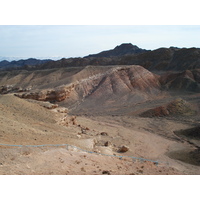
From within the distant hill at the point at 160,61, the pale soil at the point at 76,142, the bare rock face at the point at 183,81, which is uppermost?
the distant hill at the point at 160,61

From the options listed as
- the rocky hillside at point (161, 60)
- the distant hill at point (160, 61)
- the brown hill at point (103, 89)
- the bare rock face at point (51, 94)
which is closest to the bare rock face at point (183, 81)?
the brown hill at point (103, 89)

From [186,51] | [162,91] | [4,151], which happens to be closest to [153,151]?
[4,151]

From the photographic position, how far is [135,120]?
22859 millimetres

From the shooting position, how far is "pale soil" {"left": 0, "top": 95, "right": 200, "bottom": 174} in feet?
20.9

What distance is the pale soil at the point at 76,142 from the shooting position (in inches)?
251

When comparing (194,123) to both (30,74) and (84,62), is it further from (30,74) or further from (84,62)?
(84,62)

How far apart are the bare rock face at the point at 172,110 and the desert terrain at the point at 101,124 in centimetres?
10

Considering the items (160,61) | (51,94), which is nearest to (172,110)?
(51,94)

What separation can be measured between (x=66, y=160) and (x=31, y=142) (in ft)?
6.58

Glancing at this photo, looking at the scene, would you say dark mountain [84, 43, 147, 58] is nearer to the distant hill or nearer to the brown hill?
the distant hill

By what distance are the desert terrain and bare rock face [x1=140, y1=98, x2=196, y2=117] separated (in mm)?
104

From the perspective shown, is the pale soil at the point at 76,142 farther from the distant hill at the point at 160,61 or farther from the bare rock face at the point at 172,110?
the distant hill at the point at 160,61

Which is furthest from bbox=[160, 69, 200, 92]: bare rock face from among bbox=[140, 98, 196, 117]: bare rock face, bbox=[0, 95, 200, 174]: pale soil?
bbox=[0, 95, 200, 174]: pale soil

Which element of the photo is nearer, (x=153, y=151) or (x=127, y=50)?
(x=153, y=151)
